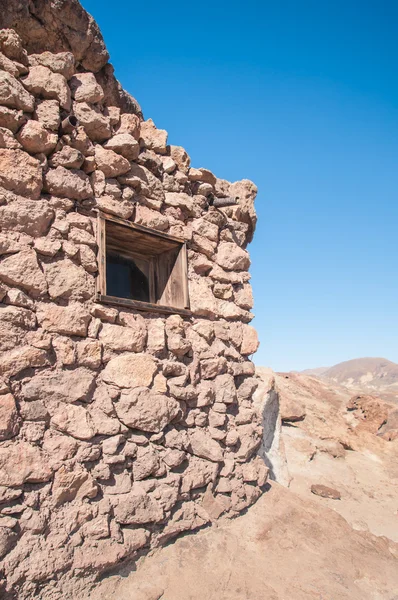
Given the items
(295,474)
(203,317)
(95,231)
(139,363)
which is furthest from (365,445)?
(95,231)

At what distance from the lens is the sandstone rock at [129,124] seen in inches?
122

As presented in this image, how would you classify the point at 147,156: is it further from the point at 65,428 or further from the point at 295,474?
the point at 295,474

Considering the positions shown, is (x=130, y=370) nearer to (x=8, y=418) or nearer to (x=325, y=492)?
(x=8, y=418)

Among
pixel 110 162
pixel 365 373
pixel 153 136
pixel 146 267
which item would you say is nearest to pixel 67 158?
pixel 110 162

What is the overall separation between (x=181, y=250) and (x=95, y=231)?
84 centimetres

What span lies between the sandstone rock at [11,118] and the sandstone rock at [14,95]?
4 centimetres

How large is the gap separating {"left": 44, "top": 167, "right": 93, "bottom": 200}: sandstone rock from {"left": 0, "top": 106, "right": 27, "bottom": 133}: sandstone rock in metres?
0.31

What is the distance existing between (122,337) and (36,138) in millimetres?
1351

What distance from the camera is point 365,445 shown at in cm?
762

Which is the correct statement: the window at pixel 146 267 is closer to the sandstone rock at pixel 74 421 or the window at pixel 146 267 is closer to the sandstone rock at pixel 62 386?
the sandstone rock at pixel 62 386

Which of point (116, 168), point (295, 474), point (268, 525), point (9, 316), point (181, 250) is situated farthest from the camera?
point (295, 474)

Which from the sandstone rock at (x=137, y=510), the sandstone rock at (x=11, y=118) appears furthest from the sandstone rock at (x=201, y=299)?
the sandstone rock at (x=11, y=118)

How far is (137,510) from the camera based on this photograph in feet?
8.07

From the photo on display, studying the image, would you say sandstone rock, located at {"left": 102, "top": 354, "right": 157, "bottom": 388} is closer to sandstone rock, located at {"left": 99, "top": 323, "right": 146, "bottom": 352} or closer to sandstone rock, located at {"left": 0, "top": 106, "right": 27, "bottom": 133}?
sandstone rock, located at {"left": 99, "top": 323, "right": 146, "bottom": 352}
